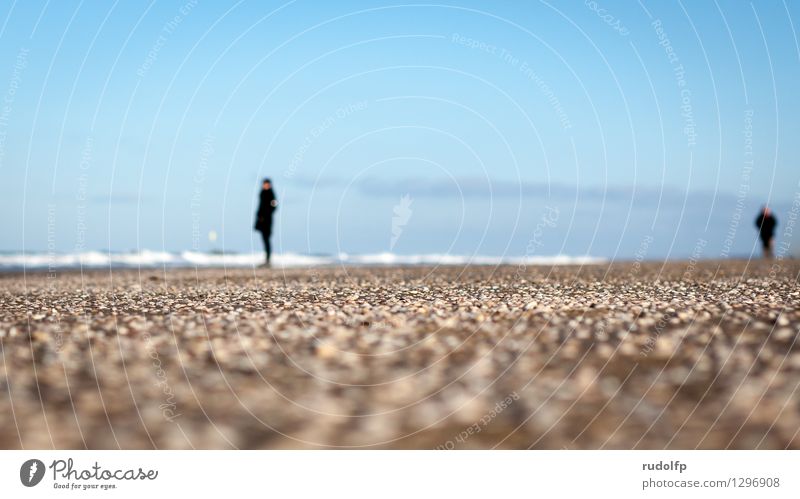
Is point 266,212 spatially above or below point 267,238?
above

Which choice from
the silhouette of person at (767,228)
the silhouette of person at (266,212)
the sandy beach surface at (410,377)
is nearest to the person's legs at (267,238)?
the silhouette of person at (266,212)

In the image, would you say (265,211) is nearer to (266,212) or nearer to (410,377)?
(266,212)

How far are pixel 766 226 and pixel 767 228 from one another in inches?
5.6

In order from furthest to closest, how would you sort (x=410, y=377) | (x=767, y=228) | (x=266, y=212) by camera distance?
(x=767, y=228) → (x=266, y=212) → (x=410, y=377)

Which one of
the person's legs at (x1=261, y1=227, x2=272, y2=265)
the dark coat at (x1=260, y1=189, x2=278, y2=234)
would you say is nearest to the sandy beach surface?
the dark coat at (x1=260, y1=189, x2=278, y2=234)

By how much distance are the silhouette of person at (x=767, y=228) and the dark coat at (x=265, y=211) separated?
31.8 m

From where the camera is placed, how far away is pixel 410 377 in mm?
6777

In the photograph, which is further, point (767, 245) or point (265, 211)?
point (767, 245)

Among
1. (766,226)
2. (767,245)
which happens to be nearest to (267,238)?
(766,226)

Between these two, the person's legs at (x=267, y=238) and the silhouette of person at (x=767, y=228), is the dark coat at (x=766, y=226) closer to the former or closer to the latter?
the silhouette of person at (x=767, y=228)

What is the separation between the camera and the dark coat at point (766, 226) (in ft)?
148

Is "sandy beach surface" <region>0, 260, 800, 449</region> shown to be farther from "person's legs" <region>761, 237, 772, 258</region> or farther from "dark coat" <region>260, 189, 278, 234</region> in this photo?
"person's legs" <region>761, 237, 772, 258</region>

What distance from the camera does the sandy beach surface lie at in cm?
561
